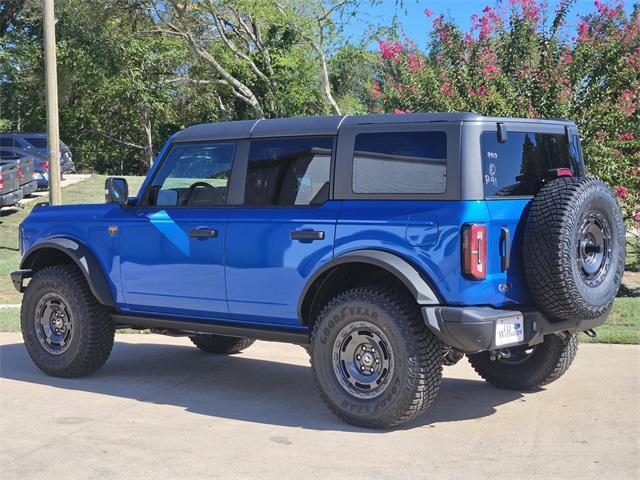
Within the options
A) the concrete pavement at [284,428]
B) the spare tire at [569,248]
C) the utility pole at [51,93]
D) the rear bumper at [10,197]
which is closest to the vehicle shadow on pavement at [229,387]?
the concrete pavement at [284,428]

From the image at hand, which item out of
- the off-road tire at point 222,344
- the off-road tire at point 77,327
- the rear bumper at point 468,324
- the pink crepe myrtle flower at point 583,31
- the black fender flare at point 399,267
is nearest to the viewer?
the rear bumper at point 468,324

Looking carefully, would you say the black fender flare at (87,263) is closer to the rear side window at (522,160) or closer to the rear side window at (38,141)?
the rear side window at (522,160)

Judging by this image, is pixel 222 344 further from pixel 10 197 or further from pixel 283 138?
pixel 10 197

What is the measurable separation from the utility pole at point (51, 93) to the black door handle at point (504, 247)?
910 centimetres

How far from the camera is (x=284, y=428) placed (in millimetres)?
5863

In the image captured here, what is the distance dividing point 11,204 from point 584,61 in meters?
15.3

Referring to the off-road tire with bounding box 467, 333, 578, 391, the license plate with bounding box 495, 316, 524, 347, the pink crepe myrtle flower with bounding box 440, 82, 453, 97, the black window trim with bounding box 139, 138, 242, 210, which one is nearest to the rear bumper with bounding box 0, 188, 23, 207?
the pink crepe myrtle flower with bounding box 440, 82, 453, 97

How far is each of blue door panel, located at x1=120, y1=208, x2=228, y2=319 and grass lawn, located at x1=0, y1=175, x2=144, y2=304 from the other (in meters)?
6.60

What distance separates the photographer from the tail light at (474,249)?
530 cm

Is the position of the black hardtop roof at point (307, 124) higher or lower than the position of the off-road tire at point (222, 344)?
higher

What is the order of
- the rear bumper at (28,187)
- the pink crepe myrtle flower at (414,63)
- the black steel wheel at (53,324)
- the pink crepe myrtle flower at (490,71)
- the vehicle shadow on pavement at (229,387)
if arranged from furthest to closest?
the rear bumper at (28,187)
the pink crepe myrtle flower at (414,63)
the pink crepe myrtle flower at (490,71)
the black steel wheel at (53,324)
the vehicle shadow on pavement at (229,387)

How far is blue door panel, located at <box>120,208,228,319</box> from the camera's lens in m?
6.52

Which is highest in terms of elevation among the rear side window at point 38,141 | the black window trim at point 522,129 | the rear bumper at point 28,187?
the rear side window at point 38,141

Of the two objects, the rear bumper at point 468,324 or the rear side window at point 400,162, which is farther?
the rear side window at point 400,162
